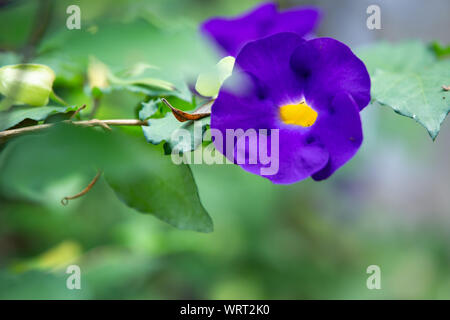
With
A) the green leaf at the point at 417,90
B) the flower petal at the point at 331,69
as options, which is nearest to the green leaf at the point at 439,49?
the green leaf at the point at 417,90

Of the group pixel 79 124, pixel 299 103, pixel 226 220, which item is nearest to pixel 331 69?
pixel 299 103

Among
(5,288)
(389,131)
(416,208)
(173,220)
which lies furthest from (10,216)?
(416,208)

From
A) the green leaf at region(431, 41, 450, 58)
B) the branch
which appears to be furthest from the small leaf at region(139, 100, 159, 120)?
the green leaf at region(431, 41, 450, 58)

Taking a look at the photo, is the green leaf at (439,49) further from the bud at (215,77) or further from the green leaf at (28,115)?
the green leaf at (28,115)

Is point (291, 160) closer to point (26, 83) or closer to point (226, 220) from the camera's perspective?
point (26, 83)

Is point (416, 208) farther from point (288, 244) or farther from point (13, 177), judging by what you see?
point (13, 177)
